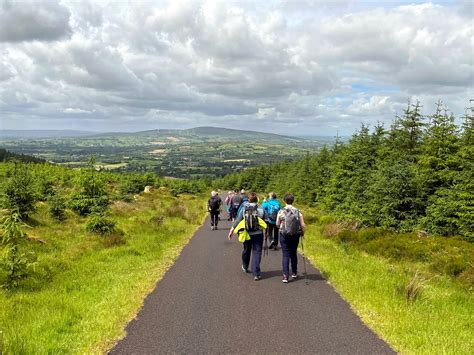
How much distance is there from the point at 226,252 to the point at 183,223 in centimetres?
1009

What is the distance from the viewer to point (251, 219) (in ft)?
31.7

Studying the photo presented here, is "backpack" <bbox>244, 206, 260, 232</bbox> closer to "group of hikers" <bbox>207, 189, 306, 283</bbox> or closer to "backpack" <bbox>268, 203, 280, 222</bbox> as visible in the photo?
"group of hikers" <bbox>207, 189, 306, 283</bbox>

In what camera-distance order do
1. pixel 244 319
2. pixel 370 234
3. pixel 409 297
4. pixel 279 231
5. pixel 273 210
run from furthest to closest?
pixel 370 234, pixel 273 210, pixel 279 231, pixel 409 297, pixel 244 319

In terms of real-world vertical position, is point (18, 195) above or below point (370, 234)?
above

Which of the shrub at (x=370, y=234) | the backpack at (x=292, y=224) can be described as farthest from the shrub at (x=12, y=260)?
the shrub at (x=370, y=234)

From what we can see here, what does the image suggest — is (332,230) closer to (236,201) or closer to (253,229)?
(236,201)

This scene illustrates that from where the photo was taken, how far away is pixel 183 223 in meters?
23.2

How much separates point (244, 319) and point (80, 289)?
4.46 m

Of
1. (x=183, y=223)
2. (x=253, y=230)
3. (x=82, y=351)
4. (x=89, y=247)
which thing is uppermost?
A: (x=253, y=230)

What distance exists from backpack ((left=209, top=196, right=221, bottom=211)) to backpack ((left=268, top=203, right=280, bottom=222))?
665 centimetres

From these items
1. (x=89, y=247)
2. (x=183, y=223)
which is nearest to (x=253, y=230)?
(x=89, y=247)

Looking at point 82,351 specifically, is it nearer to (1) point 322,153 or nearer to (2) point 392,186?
(2) point 392,186

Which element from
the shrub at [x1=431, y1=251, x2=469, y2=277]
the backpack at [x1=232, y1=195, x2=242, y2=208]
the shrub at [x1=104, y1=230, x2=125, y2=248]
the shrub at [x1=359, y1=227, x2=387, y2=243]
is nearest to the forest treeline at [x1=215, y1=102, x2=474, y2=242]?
the shrub at [x1=359, y1=227, x2=387, y2=243]

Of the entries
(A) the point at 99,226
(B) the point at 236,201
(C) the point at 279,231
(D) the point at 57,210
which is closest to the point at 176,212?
(B) the point at 236,201
